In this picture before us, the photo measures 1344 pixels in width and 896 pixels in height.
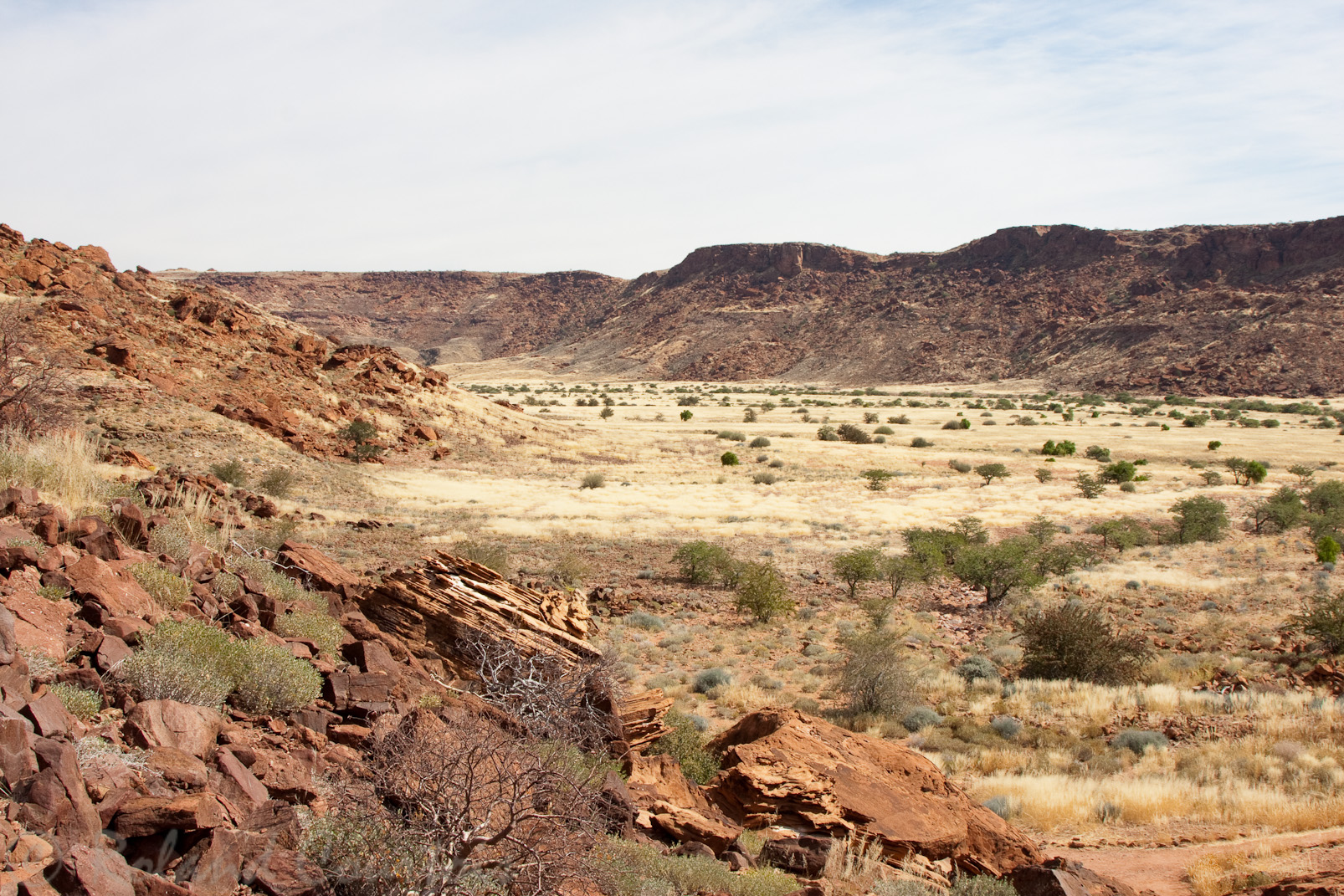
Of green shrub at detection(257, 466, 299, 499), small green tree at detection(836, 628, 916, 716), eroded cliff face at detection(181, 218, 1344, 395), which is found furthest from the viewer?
eroded cliff face at detection(181, 218, 1344, 395)

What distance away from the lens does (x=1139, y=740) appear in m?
9.33

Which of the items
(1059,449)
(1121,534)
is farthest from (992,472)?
(1121,534)

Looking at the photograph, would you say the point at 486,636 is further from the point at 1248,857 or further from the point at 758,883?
the point at 1248,857

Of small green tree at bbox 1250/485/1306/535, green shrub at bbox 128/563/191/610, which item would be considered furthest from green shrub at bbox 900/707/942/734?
small green tree at bbox 1250/485/1306/535

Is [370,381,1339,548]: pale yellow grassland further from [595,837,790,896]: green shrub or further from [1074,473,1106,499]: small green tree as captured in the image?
[595,837,790,896]: green shrub

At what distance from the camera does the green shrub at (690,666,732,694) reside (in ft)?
37.8

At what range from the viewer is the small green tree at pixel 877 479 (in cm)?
3247

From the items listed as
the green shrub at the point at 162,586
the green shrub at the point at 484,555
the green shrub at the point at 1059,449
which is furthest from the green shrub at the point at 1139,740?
the green shrub at the point at 1059,449

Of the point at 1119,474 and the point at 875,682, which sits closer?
the point at 875,682

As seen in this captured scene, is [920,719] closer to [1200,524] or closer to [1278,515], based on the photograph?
[1200,524]

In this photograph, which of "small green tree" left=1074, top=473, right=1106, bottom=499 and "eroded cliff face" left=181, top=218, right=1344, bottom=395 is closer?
"small green tree" left=1074, top=473, right=1106, bottom=499

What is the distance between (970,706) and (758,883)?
6.96 m

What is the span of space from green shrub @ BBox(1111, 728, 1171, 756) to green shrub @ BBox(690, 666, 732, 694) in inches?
197

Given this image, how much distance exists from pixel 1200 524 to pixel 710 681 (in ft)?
62.8
